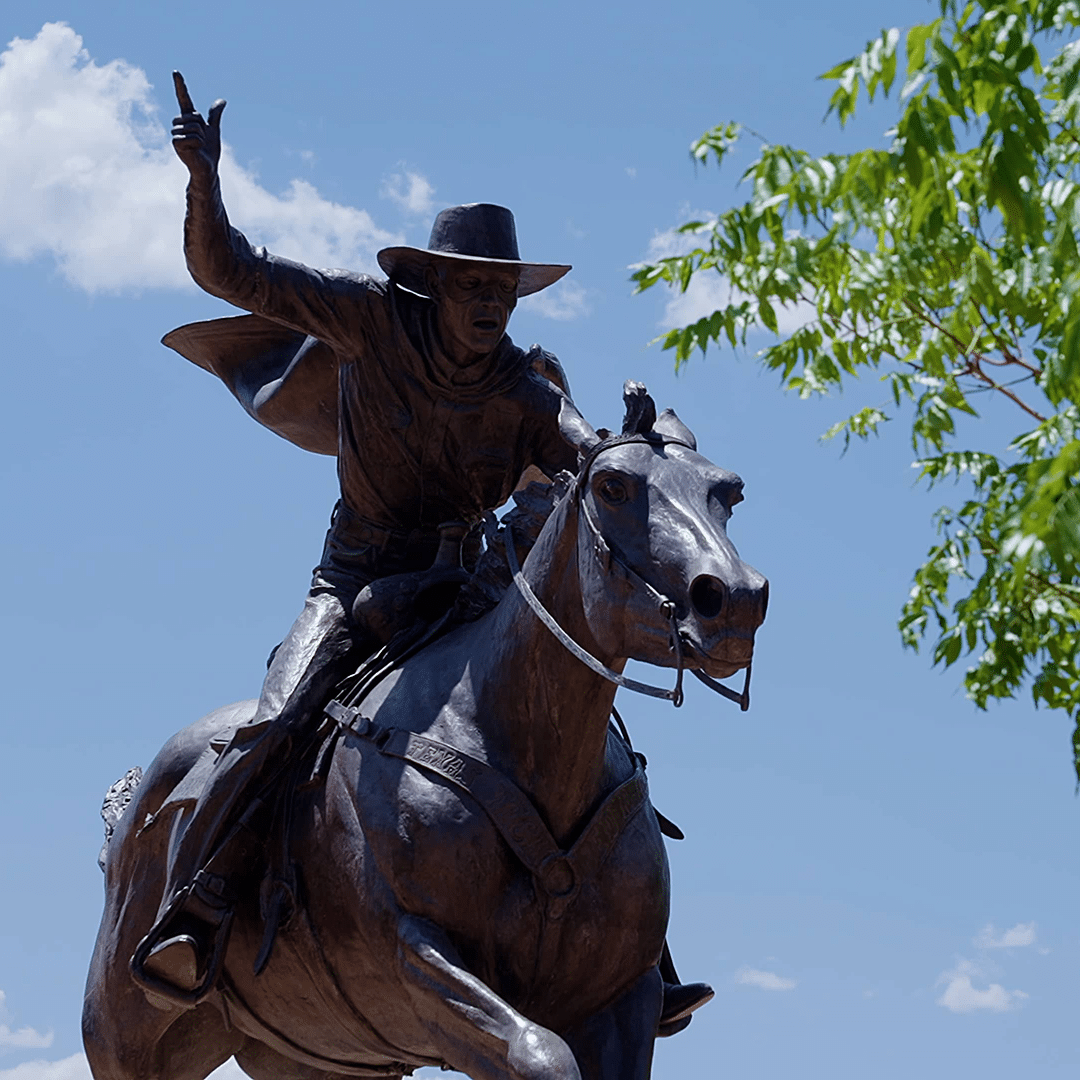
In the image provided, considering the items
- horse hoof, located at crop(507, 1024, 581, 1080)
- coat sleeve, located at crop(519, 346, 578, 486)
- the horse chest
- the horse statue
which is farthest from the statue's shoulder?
horse hoof, located at crop(507, 1024, 581, 1080)

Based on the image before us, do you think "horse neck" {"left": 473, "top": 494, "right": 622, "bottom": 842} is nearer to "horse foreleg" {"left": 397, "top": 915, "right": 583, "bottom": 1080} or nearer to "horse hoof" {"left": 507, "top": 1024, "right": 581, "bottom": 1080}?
"horse foreleg" {"left": 397, "top": 915, "right": 583, "bottom": 1080}

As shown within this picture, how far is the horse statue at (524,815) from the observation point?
5.01m

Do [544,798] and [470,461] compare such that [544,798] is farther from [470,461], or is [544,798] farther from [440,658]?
[470,461]

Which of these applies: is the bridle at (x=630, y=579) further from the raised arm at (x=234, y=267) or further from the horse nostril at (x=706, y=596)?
the raised arm at (x=234, y=267)

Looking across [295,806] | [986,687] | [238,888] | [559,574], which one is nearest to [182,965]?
[238,888]

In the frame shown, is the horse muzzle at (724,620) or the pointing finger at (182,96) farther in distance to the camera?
the pointing finger at (182,96)

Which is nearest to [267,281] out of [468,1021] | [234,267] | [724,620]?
[234,267]

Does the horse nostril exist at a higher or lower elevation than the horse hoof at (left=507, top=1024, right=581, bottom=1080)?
higher

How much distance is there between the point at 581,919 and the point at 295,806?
1.19 m

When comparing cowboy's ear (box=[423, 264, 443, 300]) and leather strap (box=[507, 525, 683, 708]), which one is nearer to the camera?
leather strap (box=[507, 525, 683, 708])

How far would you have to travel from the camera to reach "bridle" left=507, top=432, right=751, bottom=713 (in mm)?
4863

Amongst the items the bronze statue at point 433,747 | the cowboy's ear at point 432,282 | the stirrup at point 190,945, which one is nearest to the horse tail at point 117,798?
the bronze statue at point 433,747

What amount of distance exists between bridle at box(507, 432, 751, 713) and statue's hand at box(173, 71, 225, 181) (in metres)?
1.84

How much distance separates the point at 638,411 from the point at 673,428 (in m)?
0.17
